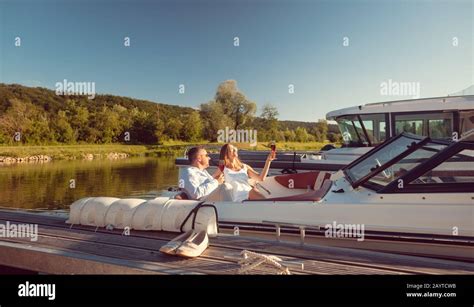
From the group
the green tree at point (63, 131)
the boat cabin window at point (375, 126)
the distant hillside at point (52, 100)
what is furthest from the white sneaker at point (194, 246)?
the distant hillside at point (52, 100)

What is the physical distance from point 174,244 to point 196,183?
5.35ft

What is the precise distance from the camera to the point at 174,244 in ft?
9.55

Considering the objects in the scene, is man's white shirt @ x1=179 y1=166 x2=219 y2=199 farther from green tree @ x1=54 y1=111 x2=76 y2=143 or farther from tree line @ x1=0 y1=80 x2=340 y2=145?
green tree @ x1=54 y1=111 x2=76 y2=143

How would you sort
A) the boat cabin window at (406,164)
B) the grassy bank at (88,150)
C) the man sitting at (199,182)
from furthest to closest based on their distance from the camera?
the grassy bank at (88,150), the man sitting at (199,182), the boat cabin window at (406,164)

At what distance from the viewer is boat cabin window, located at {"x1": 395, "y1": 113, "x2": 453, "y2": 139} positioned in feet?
28.0

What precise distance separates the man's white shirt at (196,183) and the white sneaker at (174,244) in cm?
121

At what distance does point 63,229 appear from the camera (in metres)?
3.68

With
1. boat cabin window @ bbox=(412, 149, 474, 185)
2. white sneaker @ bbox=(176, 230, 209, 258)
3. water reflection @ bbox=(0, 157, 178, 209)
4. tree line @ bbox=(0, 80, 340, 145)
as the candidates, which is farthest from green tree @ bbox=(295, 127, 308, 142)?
white sneaker @ bbox=(176, 230, 209, 258)

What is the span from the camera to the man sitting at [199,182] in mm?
4457

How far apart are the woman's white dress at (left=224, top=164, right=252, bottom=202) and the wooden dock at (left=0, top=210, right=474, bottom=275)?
1.24 metres

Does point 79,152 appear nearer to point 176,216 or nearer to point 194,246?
point 176,216

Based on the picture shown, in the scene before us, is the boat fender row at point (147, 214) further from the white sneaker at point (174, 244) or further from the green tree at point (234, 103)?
the green tree at point (234, 103)

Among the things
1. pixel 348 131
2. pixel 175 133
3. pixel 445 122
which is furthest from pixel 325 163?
pixel 175 133
